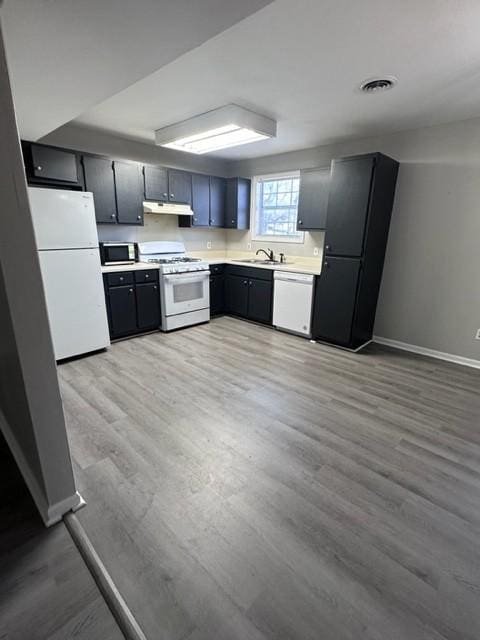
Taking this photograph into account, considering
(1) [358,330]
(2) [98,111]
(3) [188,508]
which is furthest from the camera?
(1) [358,330]

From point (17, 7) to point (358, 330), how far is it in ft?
12.0

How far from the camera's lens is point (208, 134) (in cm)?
322

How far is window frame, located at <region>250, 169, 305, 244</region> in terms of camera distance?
4609 mm

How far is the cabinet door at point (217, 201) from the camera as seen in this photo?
4.91 m

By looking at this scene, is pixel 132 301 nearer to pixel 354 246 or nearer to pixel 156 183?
pixel 156 183

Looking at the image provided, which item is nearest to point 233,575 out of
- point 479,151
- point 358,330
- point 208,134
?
point 358,330

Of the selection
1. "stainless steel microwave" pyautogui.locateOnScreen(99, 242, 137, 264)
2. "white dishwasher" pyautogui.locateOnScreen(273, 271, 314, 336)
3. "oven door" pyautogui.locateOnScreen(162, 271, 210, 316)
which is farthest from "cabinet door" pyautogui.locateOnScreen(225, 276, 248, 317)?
"stainless steel microwave" pyautogui.locateOnScreen(99, 242, 137, 264)

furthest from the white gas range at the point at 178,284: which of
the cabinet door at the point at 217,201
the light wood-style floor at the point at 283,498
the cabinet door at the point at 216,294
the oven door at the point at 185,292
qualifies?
the light wood-style floor at the point at 283,498

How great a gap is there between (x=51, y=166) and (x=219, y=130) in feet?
5.88

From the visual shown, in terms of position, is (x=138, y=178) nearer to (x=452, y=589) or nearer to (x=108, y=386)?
(x=108, y=386)

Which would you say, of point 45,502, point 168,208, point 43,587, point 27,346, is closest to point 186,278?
point 168,208

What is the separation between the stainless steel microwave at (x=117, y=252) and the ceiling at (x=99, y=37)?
6.41ft

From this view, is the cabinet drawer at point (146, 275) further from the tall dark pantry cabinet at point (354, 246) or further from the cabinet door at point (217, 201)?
the tall dark pantry cabinet at point (354, 246)

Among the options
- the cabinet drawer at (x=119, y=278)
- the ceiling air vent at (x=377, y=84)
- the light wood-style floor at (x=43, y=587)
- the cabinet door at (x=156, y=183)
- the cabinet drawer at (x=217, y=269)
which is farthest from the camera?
the cabinet drawer at (x=217, y=269)
